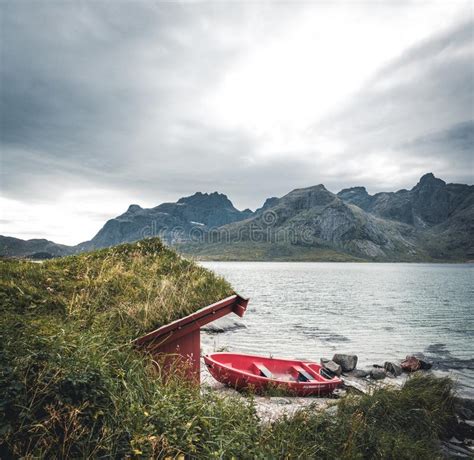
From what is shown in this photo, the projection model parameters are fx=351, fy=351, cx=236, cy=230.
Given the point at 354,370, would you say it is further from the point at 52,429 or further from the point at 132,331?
the point at 52,429

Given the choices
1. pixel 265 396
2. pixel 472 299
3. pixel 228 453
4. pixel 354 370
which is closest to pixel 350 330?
pixel 354 370

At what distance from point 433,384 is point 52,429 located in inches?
615

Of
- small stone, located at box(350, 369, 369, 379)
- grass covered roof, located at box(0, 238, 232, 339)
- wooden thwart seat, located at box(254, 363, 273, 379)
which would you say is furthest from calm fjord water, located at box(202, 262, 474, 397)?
grass covered roof, located at box(0, 238, 232, 339)

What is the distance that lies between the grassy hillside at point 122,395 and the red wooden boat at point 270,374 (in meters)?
3.55

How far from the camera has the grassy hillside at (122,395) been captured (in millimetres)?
5047

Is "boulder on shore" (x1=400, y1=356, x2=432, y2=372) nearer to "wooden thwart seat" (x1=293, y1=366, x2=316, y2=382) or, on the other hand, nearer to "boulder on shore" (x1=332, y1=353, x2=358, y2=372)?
"boulder on shore" (x1=332, y1=353, x2=358, y2=372)

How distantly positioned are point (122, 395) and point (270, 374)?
36.4 feet

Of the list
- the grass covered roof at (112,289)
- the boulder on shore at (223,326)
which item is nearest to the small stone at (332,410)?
the grass covered roof at (112,289)

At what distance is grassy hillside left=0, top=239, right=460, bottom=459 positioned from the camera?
5047mm


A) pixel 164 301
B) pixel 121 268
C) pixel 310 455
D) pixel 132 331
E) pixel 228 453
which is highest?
pixel 121 268

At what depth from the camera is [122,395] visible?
610cm

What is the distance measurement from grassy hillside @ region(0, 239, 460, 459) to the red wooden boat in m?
3.55

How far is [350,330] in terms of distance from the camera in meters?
39.0

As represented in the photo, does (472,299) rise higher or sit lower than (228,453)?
lower
